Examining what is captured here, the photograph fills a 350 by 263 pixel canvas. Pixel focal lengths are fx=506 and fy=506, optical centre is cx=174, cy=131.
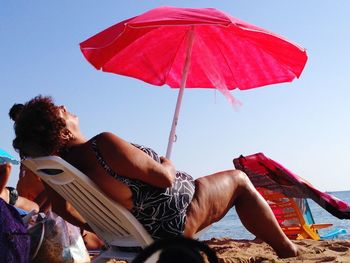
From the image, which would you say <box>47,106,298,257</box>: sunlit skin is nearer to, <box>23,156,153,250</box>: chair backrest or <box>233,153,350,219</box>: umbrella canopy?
<box>23,156,153,250</box>: chair backrest

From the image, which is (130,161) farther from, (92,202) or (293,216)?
(293,216)

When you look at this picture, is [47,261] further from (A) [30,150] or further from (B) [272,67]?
(B) [272,67]

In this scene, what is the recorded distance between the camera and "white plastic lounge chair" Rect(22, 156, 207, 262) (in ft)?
8.16

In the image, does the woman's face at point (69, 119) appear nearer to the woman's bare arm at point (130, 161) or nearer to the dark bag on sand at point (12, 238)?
the woman's bare arm at point (130, 161)

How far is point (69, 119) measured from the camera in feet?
8.49

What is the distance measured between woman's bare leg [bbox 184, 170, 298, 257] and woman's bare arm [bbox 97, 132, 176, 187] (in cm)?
34

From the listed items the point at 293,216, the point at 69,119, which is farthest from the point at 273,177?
the point at 69,119

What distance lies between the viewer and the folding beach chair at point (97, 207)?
8.16 ft

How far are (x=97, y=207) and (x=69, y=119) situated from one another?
487 mm

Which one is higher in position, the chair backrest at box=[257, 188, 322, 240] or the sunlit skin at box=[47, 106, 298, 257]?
the sunlit skin at box=[47, 106, 298, 257]

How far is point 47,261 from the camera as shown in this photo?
2977mm

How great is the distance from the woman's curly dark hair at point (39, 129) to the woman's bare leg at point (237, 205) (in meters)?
0.79

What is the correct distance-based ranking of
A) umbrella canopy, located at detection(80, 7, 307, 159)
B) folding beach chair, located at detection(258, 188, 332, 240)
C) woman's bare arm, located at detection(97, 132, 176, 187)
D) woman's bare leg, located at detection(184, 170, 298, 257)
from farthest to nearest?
folding beach chair, located at detection(258, 188, 332, 240), umbrella canopy, located at detection(80, 7, 307, 159), woman's bare leg, located at detection(184, 170, 298, 257), woman's bare arm, located at detection(97, 132, 176, 187)

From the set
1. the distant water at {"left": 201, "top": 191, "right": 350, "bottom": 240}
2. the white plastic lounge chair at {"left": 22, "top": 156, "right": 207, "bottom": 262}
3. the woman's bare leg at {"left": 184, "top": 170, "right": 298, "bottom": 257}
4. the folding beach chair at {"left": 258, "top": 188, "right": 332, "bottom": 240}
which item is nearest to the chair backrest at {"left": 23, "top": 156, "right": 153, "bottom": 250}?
the white plastic lounge chair at {"left": 22, "top": 156, "right": 207, "bottom": 262}
